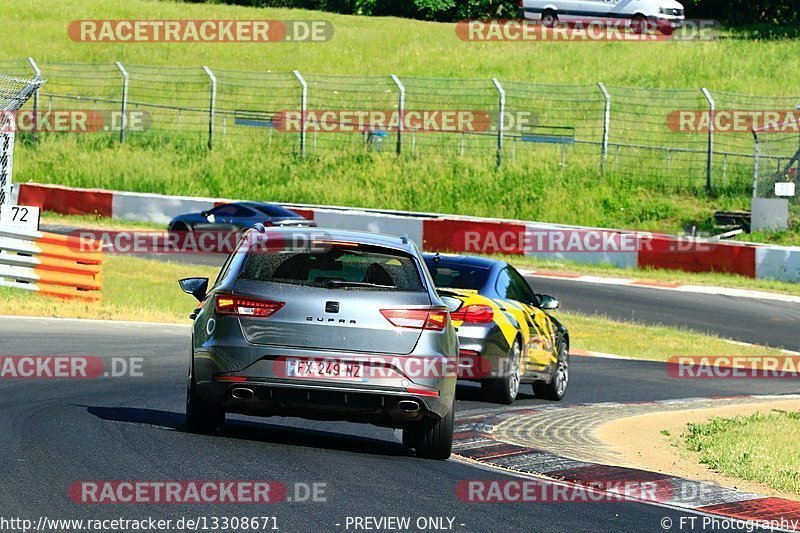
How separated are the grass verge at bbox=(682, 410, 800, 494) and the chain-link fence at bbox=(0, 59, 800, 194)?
21.8 metres

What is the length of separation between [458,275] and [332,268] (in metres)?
4.74

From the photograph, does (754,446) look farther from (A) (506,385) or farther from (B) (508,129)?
(B) (508,129)

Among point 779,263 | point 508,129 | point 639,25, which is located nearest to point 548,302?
point 779,263

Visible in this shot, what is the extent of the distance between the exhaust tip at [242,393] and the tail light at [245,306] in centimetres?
47

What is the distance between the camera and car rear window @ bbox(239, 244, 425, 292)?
9227mm

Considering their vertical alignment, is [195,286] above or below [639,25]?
below

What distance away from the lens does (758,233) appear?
106ft

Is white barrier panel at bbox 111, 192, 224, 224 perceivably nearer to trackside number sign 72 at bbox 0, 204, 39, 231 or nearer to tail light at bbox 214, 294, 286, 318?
trackside number sign 72 at bbox 0, 204, 39, 231

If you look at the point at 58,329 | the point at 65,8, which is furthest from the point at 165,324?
the point at 65,8

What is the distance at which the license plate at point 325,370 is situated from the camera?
8.85 m

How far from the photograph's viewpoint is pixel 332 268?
945 centimetres

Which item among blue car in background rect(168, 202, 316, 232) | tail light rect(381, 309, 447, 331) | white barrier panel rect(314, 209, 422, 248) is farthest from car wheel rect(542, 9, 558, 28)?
tail light rect(381, 309, 447, 331)

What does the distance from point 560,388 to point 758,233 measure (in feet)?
60.2

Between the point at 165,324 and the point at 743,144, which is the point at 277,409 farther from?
the point at 743,144
